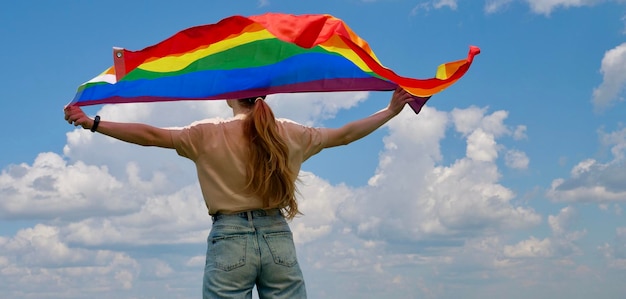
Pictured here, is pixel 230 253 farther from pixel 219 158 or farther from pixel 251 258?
pixel 219 158

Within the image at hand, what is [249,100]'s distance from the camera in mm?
6340

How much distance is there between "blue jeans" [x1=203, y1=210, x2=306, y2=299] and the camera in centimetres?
545

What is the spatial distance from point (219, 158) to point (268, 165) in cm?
41

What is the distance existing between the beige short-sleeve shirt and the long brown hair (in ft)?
0.24

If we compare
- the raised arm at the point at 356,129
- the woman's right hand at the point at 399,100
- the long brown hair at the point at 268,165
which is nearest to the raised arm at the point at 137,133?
the long brown hair at the point at 268,165

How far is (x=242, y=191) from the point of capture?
222 inches

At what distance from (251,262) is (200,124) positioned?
4.05ft

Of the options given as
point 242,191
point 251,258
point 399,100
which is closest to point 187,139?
point 242,191

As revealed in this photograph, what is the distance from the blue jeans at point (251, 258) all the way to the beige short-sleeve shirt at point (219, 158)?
115mm

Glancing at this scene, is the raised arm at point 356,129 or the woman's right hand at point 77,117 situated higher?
the woman's right hand at point 77,117

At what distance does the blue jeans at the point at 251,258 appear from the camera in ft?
17.9

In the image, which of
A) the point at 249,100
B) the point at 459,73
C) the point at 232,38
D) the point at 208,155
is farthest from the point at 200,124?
the point at 459,73

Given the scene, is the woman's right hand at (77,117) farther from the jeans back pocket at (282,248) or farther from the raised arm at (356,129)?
the raised arm at (356,129)

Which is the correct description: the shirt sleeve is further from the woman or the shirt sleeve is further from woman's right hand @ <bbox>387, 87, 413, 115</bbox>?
woman's right hand @ <bbox>387, 87, 413, 115</bbox>
